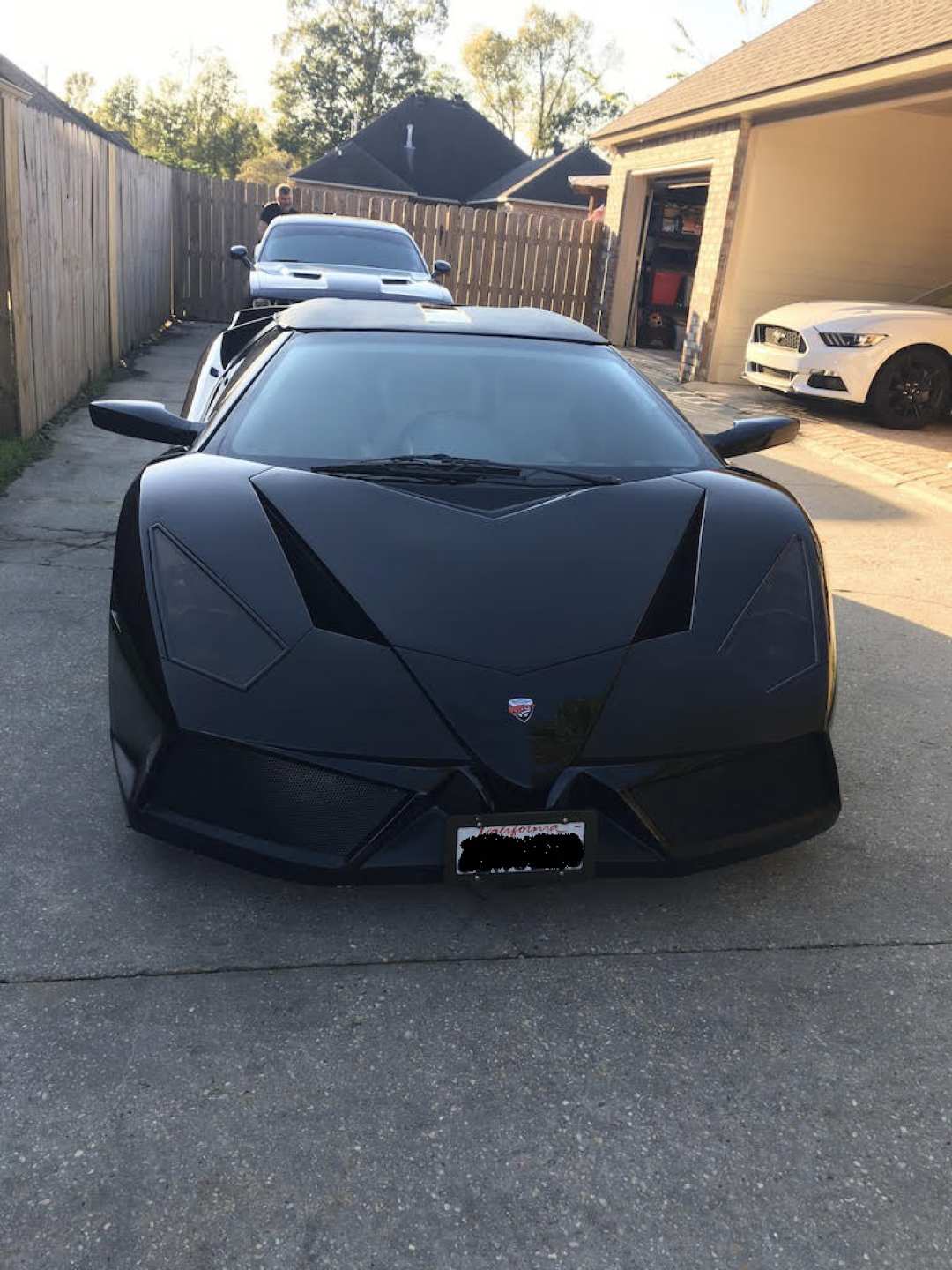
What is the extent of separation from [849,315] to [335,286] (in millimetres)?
4904

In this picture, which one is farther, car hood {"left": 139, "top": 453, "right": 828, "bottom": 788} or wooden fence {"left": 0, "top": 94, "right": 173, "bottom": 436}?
wooden fence {"left": 0, "top": 94, "right": 173, "bottom": 436}

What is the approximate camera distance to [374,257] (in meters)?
10.2

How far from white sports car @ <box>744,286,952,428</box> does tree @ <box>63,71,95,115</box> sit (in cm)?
10337

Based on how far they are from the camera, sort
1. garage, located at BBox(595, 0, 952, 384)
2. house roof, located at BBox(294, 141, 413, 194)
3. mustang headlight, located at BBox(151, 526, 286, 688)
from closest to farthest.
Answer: mustang headlight, located at BBox(151, 526, 286, 688) → garage, located at BBox(595, 0, 952, 384) → house roof, located at BBox(294, 141, 413, 194)

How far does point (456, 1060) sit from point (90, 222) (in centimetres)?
898

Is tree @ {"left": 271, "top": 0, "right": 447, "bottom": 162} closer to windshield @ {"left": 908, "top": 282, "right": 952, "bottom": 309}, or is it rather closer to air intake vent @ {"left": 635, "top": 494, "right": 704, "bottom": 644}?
windshield @ {"left": 908, "top": 282, "right": 952, "bottom": 309}

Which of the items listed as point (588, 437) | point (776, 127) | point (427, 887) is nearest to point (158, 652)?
point (427, 887)

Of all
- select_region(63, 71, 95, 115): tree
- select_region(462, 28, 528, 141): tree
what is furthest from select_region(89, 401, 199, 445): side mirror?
select_region(63, 71, 95, 115): tree

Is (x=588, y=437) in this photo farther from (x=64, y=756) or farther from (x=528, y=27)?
(x=528, y=27)

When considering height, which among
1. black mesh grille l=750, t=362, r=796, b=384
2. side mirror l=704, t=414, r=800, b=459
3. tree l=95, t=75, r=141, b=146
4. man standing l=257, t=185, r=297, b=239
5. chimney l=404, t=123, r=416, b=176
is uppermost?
tree l=95, t=75, r=141, b=146

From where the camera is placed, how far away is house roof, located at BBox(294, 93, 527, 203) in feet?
147

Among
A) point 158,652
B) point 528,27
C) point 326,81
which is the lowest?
point 158,652

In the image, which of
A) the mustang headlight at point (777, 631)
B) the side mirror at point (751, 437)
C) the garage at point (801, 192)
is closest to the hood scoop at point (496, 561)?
the mustang headlight at point (777, 631)

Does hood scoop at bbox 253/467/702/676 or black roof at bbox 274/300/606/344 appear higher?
black roof at bbox 274/300/606/344
